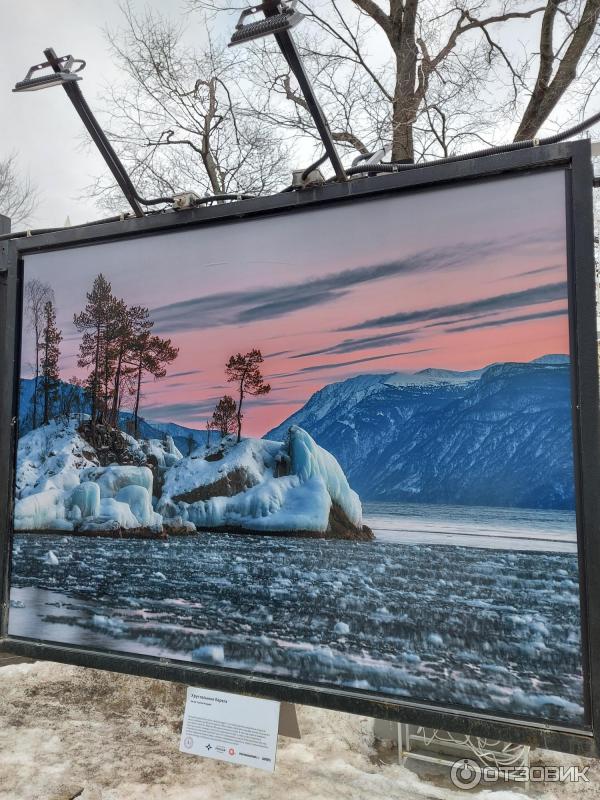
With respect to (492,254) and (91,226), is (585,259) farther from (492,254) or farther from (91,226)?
(91,226)

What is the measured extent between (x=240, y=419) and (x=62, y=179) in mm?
7297

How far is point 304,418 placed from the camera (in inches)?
83.8

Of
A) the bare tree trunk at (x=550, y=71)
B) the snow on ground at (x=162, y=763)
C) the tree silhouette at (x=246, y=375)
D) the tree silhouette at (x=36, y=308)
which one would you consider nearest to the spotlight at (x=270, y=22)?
the tree silhouette at (x=246, y=375)

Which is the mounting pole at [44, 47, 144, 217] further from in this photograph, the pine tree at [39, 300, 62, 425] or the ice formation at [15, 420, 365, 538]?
the ice formation at [15, 420, 365, 538]

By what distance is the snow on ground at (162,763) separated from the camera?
2.23 metres

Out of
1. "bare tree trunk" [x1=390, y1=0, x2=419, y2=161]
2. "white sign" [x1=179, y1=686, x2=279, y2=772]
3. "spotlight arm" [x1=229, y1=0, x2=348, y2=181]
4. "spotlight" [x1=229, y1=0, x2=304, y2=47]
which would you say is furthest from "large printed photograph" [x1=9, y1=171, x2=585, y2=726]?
"bare tree trunk" [x1=390, y1=0, x2=419, y2=161]

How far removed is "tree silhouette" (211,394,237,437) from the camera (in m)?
2.23

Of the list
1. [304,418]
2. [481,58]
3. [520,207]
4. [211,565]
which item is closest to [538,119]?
[481,58]

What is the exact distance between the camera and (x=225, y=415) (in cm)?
224

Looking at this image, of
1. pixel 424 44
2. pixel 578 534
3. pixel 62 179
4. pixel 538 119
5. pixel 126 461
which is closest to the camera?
pixel 578 534

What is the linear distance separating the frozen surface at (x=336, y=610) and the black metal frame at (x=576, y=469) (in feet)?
0.12

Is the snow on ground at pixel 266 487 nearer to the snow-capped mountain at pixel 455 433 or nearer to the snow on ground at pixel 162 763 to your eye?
the snow-capped mountain at pixel 455 433

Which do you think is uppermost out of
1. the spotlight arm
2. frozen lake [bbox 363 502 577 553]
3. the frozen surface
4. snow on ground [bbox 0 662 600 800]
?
the spotlight arm

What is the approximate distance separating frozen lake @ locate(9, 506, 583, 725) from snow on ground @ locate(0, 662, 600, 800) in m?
0.52
